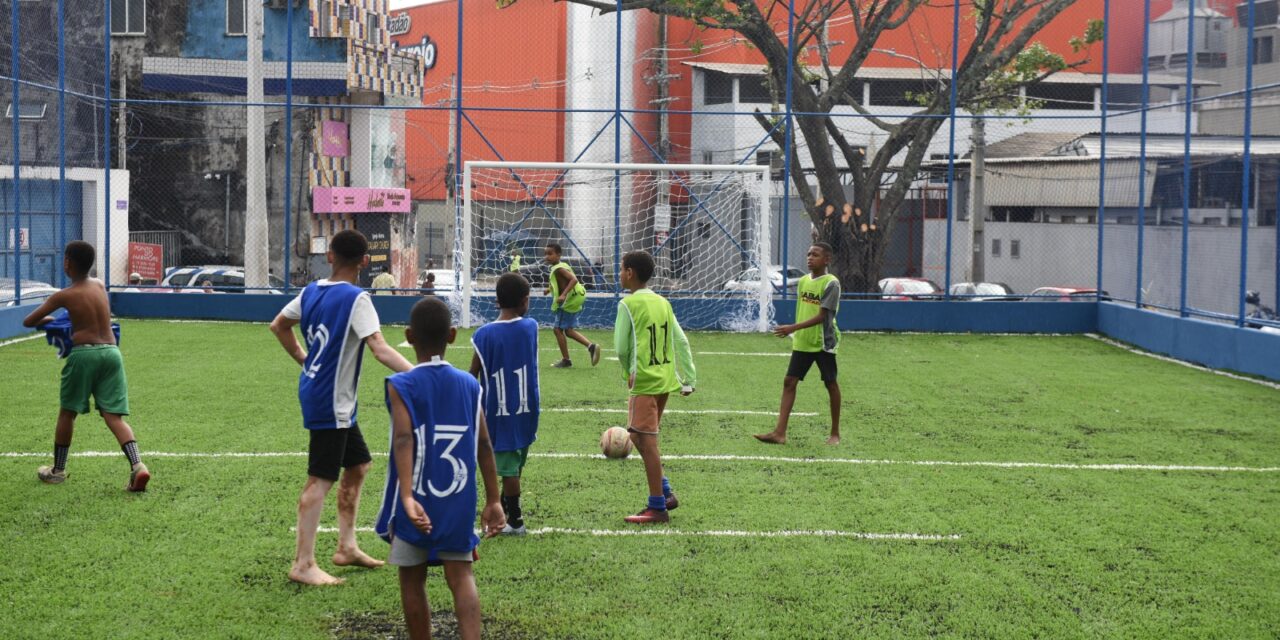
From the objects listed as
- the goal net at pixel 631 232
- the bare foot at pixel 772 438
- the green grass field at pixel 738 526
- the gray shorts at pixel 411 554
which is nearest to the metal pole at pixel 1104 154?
the goal net at pixel 631 232

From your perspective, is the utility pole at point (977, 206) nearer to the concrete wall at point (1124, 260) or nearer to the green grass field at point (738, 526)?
the concrete wall at point (1124, 260)

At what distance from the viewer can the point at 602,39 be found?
88.8 ft

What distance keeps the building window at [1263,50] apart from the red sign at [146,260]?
62.6 ft

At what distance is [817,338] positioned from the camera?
1153 cm

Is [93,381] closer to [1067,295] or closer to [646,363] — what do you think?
[646,363]


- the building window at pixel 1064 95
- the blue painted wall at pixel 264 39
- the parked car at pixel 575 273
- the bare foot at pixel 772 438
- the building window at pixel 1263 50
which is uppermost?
the blue painted wall at pixel 264 39

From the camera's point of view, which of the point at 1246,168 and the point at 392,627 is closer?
the point at 392,627

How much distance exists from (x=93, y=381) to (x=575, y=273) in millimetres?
13705

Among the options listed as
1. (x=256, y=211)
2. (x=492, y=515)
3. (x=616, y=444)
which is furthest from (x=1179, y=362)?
(x=492, y=515)

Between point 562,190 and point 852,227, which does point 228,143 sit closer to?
point 562,190

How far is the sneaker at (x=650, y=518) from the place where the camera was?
8273 millimetres

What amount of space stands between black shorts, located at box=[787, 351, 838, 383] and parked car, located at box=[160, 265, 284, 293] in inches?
544

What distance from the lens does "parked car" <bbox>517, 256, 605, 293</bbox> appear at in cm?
2281

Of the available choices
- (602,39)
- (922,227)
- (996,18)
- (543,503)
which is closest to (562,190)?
(602,39)
